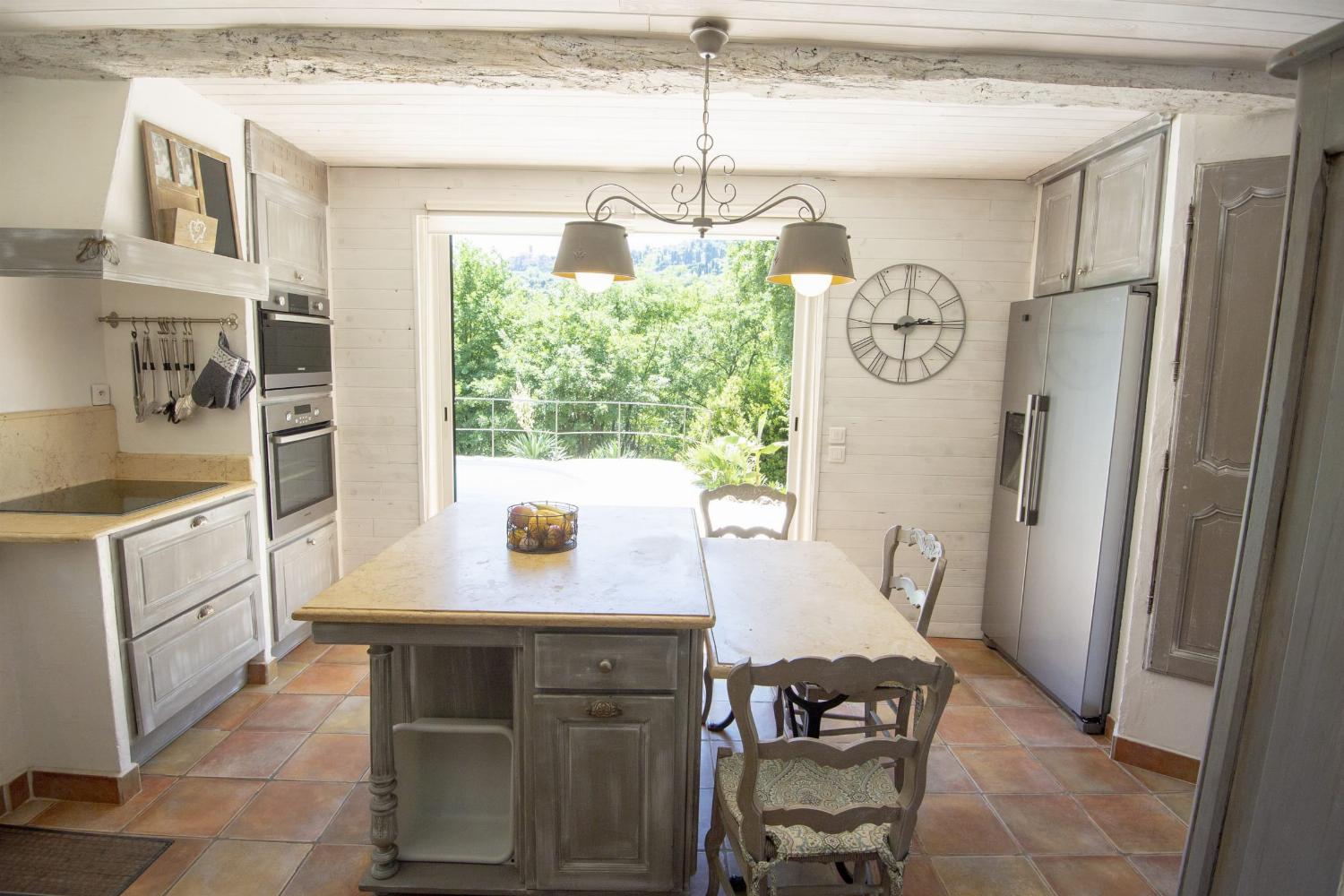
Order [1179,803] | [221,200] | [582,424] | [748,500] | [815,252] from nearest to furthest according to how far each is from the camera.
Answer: [815,252], [1179,803], [221,200], [748,500], [582,424]

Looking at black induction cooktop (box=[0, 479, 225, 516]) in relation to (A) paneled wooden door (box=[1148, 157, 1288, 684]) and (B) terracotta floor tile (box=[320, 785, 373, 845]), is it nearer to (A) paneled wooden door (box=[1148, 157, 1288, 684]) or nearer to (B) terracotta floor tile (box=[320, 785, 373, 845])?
(B) terracotta floor tile (box=[320, 785, 373, 845])

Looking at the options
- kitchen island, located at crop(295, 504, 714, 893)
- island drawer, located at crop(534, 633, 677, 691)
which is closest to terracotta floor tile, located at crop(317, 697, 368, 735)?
kitchen island, located at crop(295, 504, 714, 893)

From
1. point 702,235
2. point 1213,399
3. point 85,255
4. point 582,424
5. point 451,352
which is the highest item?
point 702,235

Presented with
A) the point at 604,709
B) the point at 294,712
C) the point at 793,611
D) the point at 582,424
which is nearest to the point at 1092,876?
the point at 793,611

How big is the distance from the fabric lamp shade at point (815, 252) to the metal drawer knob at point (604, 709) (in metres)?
1.20

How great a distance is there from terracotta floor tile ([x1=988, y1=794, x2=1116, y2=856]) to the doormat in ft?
8.94

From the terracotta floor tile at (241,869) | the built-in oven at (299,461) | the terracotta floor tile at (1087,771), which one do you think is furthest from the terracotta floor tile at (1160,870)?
the built-in oven at (299,461)

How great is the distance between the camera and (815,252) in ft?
6.19

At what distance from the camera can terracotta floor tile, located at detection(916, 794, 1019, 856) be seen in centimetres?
221

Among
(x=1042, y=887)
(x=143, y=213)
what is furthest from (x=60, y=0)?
(x=1042, y=887)

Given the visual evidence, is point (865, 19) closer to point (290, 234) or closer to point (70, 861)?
point (290, 234)

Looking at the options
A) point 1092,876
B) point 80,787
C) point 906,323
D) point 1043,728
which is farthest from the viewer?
point 906,323

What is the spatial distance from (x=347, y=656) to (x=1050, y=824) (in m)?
3.14

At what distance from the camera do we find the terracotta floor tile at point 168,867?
196 centimetres
